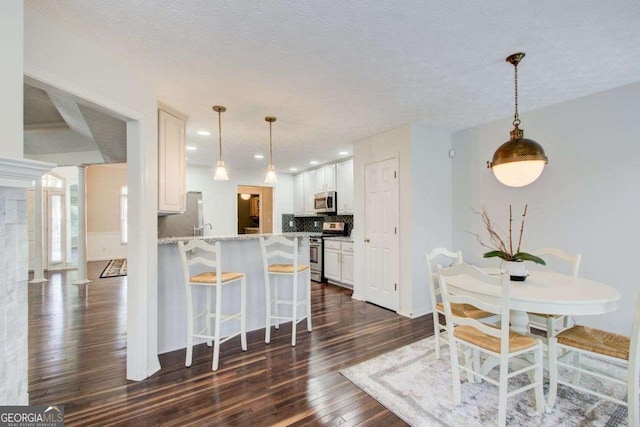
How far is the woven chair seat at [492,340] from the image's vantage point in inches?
72.2

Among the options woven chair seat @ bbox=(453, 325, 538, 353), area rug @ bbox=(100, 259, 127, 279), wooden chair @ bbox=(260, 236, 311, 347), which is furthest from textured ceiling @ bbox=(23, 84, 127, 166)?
woven chair seat @ bbox=(453, 325, 538, 353)

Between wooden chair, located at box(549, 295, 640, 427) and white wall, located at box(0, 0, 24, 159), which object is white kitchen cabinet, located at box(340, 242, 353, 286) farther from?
white wall, located at box(0, 0, 24, 159)

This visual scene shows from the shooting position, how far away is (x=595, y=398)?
207 centimetres

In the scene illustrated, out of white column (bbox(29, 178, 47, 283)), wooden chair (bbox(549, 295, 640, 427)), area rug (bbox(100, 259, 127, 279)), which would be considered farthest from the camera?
area rug (bbox(100, 259, 127, 279))

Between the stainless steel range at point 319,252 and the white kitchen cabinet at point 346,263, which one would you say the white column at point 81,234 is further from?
the white kitchen cabinet at point 346,263

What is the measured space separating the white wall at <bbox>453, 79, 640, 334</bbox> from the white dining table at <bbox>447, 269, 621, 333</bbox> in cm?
85

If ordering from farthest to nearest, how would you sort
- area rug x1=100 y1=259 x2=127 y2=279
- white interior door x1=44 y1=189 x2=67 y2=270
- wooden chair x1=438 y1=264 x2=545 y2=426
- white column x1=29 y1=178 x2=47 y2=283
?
white interior door x1=44 y1=189 x2=67 y2=270 → area rug x1=100 y1=259 x2=127 y2=279 → white column x1=29 y1=178 x2=47 y2=283 → wooden chair x1=438 y1=264 x2=545 y2=426

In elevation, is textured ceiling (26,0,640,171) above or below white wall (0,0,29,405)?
above

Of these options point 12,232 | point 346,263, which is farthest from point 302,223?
point 12,232

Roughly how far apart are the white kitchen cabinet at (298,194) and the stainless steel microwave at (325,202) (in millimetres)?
724

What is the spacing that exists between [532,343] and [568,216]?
190 cm

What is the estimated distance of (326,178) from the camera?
6.25m

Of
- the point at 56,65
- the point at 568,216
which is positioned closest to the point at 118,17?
the point at 56,65

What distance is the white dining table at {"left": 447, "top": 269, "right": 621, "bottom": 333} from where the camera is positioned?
5.72ft
